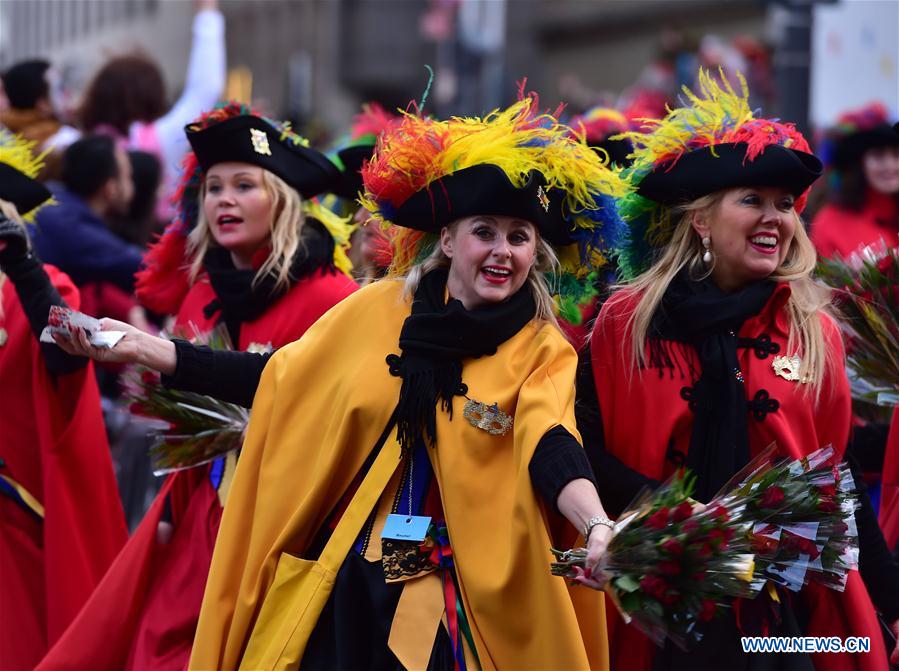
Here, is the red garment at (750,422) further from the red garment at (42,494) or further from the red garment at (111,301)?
the red garment at (111,301)

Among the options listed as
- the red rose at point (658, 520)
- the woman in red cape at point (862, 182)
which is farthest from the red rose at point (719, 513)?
the woman in red cape at point (862, 182)

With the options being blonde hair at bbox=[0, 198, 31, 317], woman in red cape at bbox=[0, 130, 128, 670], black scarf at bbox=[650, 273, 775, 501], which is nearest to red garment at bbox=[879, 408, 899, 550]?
black scarf at bbox=[650, 273, 775, 501]

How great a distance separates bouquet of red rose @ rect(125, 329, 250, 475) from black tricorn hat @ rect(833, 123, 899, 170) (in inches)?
192

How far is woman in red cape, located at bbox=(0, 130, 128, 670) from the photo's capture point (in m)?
5.96

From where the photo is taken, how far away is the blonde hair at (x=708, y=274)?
16.0 ft

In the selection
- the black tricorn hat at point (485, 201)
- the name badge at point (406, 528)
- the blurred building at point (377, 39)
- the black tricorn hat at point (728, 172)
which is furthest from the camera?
the blurred building at point (377, 39)

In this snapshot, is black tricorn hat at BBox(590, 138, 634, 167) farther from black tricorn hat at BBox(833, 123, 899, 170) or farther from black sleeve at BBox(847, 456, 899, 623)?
black tricorn hat at BBox(833, 123, 899, 170)

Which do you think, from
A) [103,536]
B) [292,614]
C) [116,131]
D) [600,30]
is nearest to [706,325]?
[292,614]

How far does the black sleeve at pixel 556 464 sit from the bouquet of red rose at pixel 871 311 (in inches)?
65.5

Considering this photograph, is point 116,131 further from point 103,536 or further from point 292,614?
point 292,614

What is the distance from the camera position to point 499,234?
4750 mm

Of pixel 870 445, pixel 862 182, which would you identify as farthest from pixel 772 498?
pixel 862 182

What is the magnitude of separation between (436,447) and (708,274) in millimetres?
1116

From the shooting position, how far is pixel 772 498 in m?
4.34
